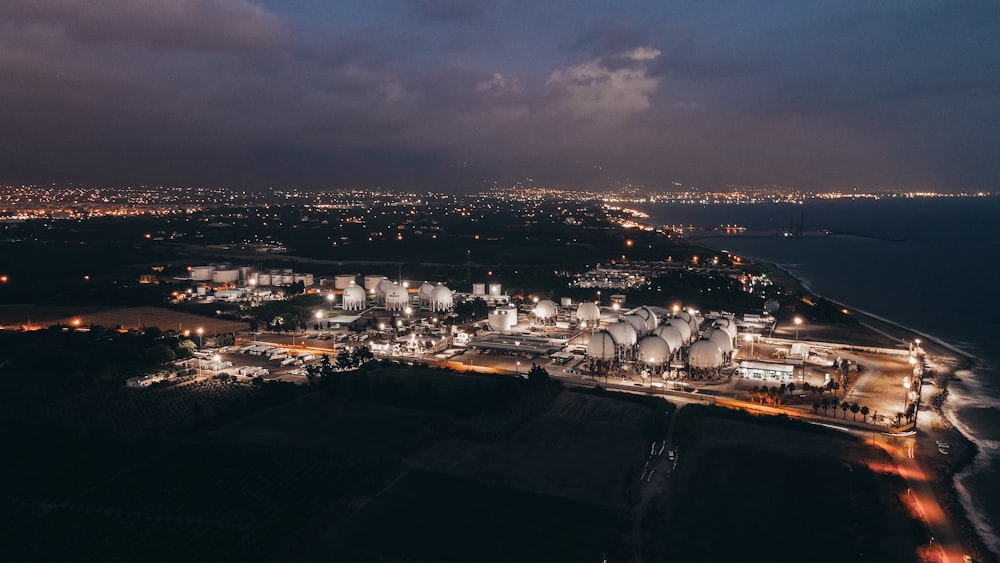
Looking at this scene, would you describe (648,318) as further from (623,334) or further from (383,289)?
(383,289)

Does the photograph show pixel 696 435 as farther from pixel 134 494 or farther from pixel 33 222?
pixel 33 222

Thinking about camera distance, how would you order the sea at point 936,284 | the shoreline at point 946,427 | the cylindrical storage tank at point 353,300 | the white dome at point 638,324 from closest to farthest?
the shoreline at point 946,427, the sea at point 936,284, the white dome at point 638,324, the cylindrical storage tank at point 353,300

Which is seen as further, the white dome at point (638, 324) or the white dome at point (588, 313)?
the white dome at point (588, 313)

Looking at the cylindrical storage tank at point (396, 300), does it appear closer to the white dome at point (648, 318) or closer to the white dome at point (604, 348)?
→ the white dome at point (648, 318)

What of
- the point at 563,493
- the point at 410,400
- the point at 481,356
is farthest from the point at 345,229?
the point at 563,493

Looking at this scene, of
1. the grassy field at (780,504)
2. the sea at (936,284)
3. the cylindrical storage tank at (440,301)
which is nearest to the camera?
the grassy field at (780,504)

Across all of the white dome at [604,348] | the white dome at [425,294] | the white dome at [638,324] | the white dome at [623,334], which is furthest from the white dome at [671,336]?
the white dome at [425,294]

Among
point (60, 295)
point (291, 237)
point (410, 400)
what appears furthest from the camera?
point (291, 237)

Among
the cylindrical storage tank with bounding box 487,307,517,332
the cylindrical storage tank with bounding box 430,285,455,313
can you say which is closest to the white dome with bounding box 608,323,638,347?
the cylindrical storage tank with bounding box 487,307,517,332
